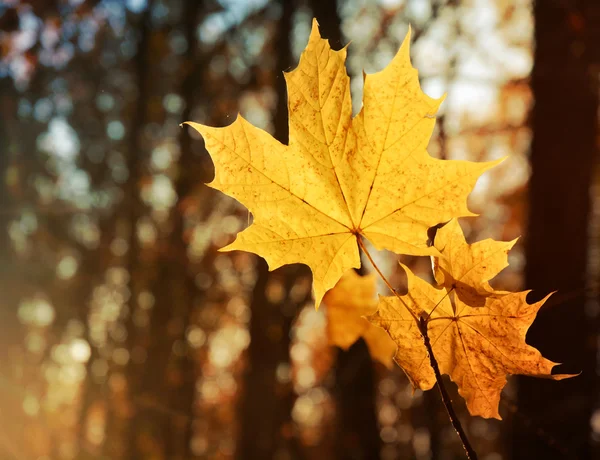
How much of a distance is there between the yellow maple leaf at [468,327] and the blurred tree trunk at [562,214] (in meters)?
1.81

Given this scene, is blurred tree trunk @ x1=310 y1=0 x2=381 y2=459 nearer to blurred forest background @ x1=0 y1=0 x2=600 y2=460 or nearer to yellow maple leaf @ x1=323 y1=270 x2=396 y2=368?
blurred forest background @ x1=0 y1=0 x2=600 y2=460

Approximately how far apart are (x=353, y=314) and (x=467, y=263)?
2.18 ft

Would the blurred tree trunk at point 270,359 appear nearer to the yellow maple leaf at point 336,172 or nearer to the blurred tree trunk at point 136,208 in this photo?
the blurred tree trunk at point 136,208

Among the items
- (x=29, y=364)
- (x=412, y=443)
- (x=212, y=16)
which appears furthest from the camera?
(x=29, y=364)

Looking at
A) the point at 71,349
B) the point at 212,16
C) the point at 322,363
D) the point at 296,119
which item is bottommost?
the point at 296,119

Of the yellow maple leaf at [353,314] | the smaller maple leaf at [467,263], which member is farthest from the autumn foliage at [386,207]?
the yellow maple leaf at [353,314]

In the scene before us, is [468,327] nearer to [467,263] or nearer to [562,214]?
[467,263]

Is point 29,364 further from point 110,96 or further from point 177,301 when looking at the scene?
point 110,96

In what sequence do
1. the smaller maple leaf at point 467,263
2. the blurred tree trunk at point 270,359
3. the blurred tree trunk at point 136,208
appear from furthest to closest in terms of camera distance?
the blurred tree trunk at point 136,208
the blurred tree trunk at point 270,359
the smaller maple leaf at point 467,263

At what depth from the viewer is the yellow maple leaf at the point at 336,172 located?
0.72m

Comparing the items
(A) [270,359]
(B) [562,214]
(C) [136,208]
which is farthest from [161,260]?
(B) [562,214]

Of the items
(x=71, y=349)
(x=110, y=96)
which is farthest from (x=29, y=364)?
(x=110, y=96)

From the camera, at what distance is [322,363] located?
35.8 feet

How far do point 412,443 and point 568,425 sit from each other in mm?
5792
